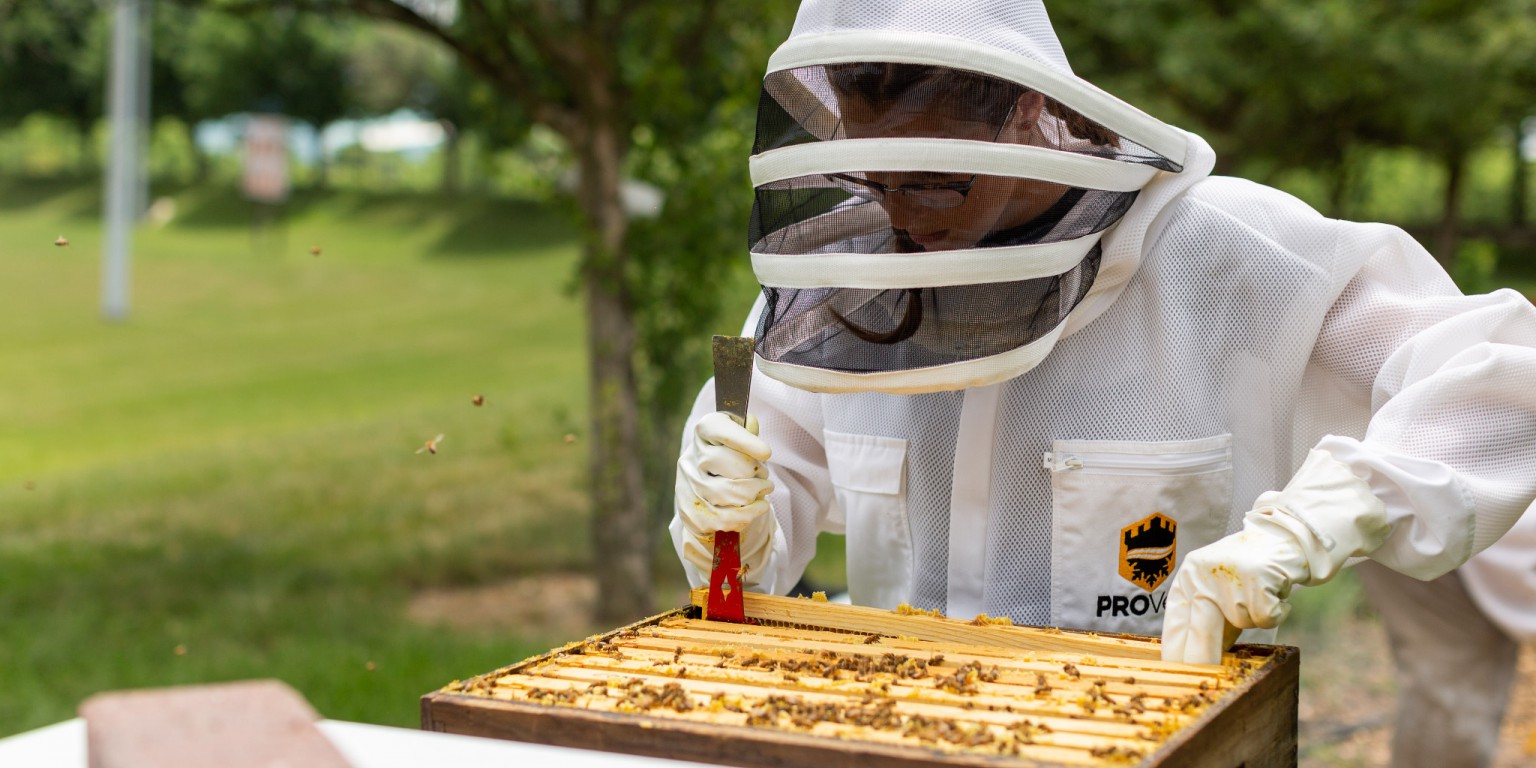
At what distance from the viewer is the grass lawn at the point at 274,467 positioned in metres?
6.19

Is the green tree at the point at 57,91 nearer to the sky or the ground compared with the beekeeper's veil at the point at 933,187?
nearer to the sky

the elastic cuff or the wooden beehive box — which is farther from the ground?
the elastic cuff

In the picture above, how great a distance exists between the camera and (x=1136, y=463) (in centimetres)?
219

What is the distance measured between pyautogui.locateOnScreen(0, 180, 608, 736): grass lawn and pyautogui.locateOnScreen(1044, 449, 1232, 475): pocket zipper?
141 inches

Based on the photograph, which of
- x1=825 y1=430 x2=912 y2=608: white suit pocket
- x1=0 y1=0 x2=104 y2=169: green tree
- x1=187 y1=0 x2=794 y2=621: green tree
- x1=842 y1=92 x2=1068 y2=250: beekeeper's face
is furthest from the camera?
x1=0 y1=0 x2=104 y2=169: green tree

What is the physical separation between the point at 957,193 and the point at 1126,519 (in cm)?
60

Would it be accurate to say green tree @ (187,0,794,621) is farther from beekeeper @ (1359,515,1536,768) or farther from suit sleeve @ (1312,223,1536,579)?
suit sleeve @ (1312,223,1536,579)

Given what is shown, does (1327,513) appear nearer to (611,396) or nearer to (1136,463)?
(1136,463)

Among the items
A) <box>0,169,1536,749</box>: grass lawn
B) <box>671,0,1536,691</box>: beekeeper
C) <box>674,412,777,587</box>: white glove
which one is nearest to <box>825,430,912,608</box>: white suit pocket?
<box>671,0,1536,691</box>: beekeeper

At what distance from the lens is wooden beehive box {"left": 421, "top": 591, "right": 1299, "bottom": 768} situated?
4.52ft

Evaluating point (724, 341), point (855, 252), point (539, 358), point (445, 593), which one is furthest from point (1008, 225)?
point (539, 358)

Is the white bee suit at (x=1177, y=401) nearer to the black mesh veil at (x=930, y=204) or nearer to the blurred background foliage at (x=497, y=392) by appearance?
the black mesh veil at (x=930, y=204)

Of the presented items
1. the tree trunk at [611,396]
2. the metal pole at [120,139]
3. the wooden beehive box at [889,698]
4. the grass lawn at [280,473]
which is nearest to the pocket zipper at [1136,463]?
the wooden beehive box at [889,698]

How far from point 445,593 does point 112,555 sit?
1.97 metres
